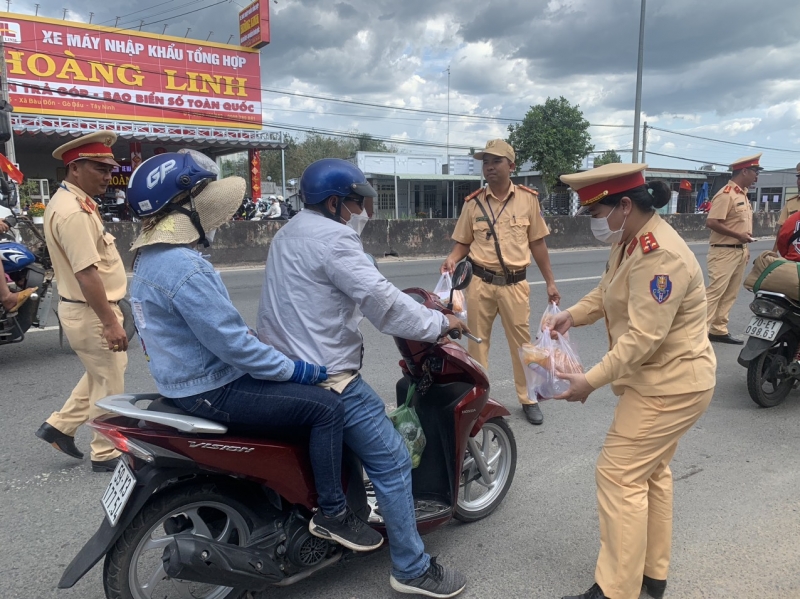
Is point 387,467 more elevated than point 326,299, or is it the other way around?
point 326,299

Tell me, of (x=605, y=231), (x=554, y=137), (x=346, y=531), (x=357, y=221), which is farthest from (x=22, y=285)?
(x=554, y=137)

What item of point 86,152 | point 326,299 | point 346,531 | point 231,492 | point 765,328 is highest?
point 86,152

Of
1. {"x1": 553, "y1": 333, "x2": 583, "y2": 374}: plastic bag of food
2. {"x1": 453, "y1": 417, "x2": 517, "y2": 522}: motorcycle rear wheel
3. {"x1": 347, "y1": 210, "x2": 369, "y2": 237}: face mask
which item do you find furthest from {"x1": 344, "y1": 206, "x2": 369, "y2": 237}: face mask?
{"x1": 453, "y1": 417, "x2": 517, "y2": 522}: motorcycle rear wheel

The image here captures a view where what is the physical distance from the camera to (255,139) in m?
21.8

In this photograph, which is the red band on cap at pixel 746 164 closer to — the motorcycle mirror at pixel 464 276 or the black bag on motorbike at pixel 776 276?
the black bag on motorbike at pixel 776 276

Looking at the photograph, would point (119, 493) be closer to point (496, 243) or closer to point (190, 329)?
point (190, 329)

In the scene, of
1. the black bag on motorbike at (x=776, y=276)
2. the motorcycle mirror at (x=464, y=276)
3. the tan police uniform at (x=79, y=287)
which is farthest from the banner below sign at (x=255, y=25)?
the motorcycle mirror at (x=464, y=276)

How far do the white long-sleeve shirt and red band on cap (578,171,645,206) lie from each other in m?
0.78

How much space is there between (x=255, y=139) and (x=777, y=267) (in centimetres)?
1971

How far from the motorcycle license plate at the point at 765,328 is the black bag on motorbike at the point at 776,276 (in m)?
0.24

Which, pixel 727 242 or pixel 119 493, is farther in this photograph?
pixel 727 242

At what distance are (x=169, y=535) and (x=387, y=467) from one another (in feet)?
2.73

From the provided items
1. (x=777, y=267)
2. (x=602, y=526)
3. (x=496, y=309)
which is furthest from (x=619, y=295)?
(x=777, y=267)

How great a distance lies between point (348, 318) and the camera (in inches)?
94.0
